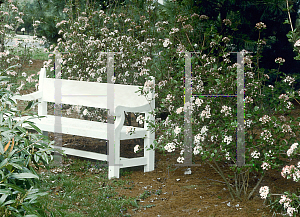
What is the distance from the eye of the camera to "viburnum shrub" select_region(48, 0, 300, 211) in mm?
2635

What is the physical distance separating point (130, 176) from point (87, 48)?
2053mm

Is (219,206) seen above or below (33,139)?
below

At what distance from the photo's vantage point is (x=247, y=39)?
15.7 feet

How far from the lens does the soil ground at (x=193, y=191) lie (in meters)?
2.66

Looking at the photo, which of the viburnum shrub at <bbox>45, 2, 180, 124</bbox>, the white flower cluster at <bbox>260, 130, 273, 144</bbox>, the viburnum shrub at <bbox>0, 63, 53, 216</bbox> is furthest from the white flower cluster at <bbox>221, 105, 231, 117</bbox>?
the viburnum shrub at <bbox>45, 2, 180, 124</bbox>

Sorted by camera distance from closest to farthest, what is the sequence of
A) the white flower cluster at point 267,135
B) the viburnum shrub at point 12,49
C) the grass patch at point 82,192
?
the white flower cluster at point 267,135 → the grass patch at point 82,192 → the viburnum shrub at point 12,49

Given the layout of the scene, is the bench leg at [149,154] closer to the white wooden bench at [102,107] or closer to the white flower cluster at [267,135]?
the white wooden bench at [102,107]

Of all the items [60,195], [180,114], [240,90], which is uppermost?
[240,90]

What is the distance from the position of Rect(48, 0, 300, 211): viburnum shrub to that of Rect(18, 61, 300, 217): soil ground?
0.13 metres

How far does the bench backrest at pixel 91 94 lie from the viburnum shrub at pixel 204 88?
18 cm

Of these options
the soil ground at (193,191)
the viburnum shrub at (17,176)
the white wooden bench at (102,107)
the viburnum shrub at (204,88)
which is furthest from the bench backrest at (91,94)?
the viburnum shrub at (17,176)

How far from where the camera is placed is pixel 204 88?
310cm

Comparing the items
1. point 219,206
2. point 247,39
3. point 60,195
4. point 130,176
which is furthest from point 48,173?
point 247,39

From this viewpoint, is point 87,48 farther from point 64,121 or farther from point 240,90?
point 240,90
